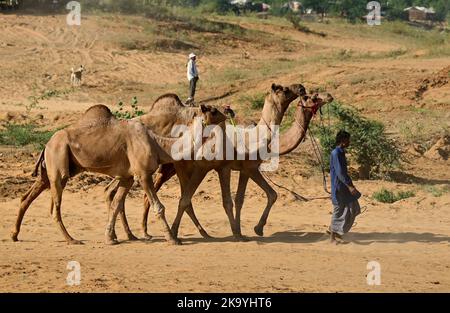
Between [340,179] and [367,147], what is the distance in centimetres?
624

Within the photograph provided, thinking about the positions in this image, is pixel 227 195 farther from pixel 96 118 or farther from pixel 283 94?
pixel 96 118

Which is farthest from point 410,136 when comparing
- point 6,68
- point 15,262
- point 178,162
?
point 6,68

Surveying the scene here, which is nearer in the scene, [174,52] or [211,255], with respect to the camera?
[211,255]

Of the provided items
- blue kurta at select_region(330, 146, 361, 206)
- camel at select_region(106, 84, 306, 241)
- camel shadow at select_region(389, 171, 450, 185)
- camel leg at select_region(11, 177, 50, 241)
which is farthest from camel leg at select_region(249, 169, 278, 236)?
camel shadow at select_region(389, 171, 450, 185)

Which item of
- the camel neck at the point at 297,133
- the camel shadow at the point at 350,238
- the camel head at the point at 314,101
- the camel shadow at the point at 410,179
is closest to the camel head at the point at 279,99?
the camel head at the point at 314,101

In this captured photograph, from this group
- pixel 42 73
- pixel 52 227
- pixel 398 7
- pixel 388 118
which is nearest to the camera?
pixel 52 227

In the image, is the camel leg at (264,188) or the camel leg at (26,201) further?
the camel leg at (264,188)

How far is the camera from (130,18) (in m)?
41.7

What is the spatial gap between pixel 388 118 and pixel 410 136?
286cm

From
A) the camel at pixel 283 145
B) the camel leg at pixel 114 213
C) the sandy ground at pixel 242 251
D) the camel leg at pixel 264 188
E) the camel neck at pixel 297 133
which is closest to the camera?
the sandy ground at pixel 242 251

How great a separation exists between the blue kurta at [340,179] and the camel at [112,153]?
1483mm

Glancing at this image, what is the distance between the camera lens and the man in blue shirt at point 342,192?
12375 mm

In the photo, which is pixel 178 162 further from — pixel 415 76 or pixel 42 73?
pixel 42 73

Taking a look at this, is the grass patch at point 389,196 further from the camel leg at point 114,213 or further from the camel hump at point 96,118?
the camel hump at point 96,118
